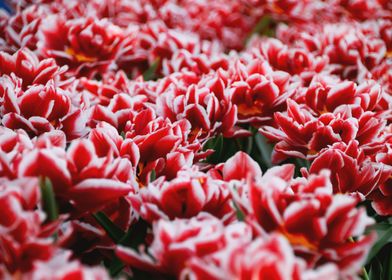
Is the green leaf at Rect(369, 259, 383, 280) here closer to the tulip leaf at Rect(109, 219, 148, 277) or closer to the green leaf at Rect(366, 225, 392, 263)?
the green leaf at Rect(366, 225, 392, 263)

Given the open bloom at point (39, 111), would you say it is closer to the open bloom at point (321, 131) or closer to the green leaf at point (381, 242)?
the open bloom at point (321, 131)

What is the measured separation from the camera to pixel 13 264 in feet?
1.57

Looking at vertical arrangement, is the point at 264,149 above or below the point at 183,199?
below

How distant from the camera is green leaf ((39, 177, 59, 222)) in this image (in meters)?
0.52

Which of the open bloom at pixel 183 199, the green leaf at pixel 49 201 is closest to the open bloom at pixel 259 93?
the open bloom at pixel 183 199

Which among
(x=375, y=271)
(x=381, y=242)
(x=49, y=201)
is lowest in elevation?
(x=375, y=271)

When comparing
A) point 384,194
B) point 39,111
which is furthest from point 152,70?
point 384,194

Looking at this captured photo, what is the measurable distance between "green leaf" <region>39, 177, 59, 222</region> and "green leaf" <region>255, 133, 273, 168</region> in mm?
507

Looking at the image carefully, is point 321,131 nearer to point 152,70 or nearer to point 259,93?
point 259,93

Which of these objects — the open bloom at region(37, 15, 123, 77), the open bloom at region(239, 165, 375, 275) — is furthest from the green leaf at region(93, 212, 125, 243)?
the open bloom at region(37, 15, 123, 77)

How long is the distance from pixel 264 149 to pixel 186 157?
308 mm

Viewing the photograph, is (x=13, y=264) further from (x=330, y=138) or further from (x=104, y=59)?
(x=104, y=59)

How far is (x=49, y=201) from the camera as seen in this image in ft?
1.71

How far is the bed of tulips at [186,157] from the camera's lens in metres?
0.48
